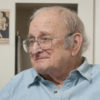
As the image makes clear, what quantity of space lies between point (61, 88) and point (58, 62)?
15cm

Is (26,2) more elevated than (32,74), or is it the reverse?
(26,2)

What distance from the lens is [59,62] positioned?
3.30ft

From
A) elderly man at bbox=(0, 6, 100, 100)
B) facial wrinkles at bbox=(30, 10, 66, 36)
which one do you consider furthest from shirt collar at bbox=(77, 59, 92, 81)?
facial wrinkles at bbox=(30, 10, 66, 36)

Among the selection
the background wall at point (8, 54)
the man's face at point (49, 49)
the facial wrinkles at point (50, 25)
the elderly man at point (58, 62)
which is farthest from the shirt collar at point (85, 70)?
the background wall at point (8, 54)

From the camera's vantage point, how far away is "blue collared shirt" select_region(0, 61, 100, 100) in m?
1.00

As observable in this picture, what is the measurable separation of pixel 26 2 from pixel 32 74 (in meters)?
0.89

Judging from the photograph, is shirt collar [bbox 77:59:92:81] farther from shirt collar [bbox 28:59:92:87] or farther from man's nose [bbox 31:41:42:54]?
man's nose [bbox 31:41:42:54]

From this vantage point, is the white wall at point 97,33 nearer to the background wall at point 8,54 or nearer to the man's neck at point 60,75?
the background wall at point 8,54

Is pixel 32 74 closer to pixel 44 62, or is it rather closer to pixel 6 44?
pixel 44 62

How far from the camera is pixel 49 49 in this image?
39.0 inches

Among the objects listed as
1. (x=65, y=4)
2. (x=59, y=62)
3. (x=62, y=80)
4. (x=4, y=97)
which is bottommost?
(x=4, y=97)

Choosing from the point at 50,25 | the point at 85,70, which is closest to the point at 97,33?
the point at 85,70

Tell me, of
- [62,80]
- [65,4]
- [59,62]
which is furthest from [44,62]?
[65,4]

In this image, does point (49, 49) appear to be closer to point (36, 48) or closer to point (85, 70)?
point (36, 48)
